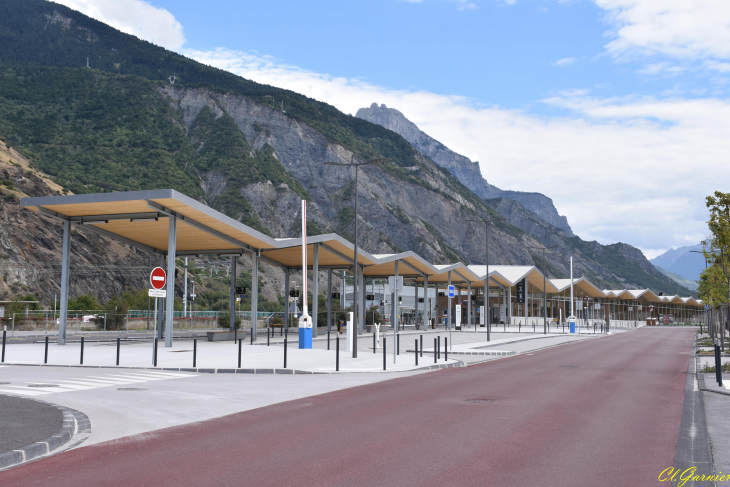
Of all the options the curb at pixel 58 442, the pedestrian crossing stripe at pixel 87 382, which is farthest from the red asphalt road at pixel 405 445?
the pedestrian crossing stripe at pixel 87 382

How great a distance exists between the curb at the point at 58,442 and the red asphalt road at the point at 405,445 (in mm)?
226

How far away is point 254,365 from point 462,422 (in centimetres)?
1187

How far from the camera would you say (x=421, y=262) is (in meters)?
56.8

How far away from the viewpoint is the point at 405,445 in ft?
28.4

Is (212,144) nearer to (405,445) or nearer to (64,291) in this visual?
(64,291)

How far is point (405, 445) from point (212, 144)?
12568 centimetres

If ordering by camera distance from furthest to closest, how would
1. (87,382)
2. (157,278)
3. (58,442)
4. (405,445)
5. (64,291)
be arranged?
1. (64,291)
2. (157,278)
3. (87,382)
4. (405,445)
5. (58,442)

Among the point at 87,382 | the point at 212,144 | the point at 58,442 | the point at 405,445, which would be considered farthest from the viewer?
the point at 212,144

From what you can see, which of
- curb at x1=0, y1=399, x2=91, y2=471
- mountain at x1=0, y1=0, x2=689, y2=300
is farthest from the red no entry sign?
mountain at x1=0, y1=0, x2=689, y2=300

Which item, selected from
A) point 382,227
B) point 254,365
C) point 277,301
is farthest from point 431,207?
point 254,365

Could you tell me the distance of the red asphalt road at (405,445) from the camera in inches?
276

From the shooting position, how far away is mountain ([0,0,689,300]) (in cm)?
10744

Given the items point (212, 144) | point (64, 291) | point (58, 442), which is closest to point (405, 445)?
point (58, 442)

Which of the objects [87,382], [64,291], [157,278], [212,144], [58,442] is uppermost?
[212,144]
